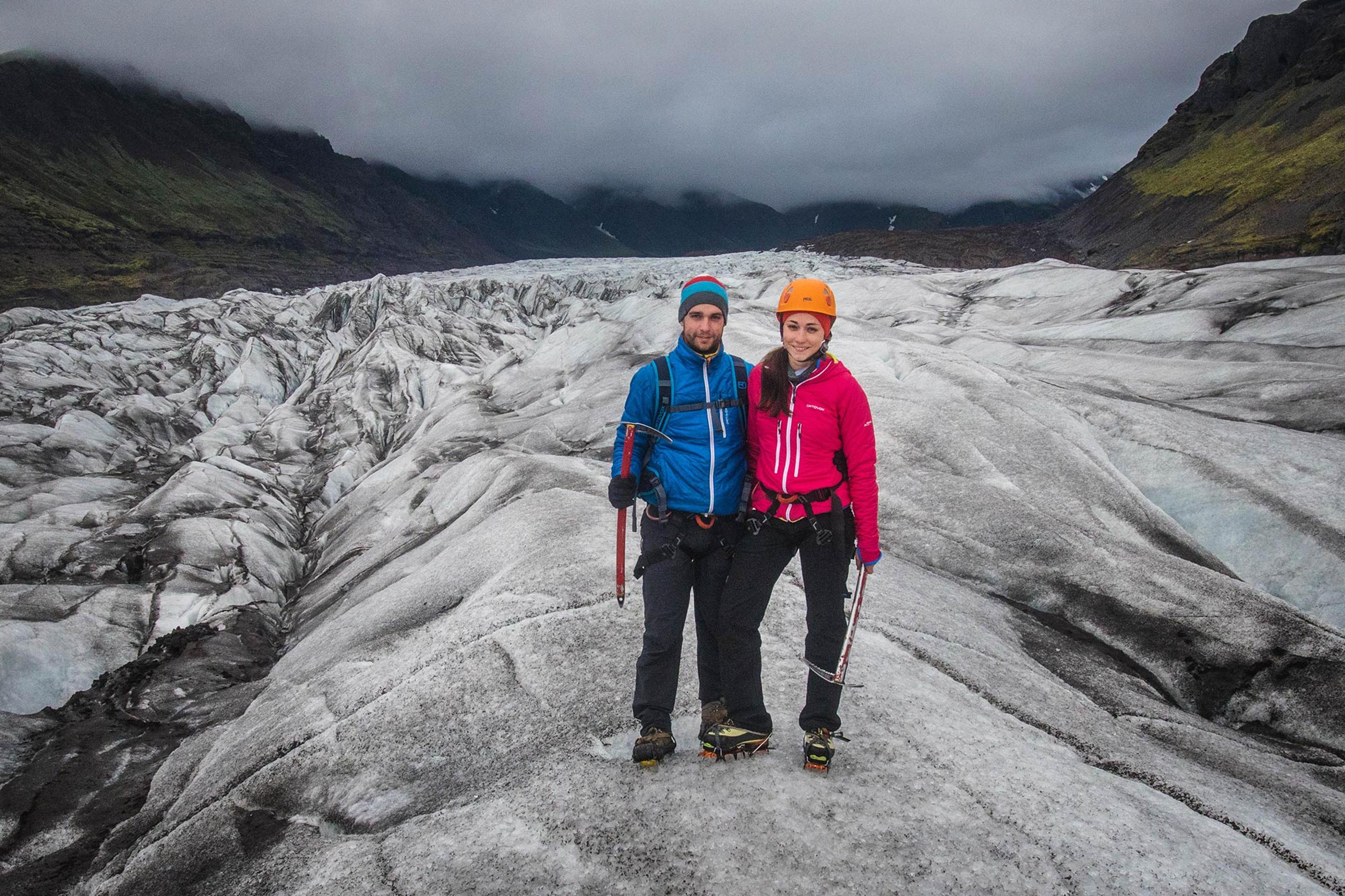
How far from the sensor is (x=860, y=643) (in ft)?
24.8

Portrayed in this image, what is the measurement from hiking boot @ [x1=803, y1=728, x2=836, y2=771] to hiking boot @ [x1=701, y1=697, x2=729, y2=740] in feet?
2.24

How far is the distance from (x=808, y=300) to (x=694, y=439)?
4.59 feet

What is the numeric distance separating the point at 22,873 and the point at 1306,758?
46.7 ft

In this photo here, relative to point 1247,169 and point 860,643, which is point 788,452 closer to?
point 860,643

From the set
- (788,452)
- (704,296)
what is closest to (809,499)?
(788,452)

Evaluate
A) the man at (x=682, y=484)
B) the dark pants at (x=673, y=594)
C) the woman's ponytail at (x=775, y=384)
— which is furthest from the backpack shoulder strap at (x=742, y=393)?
the dark pants at (x=673, y=594)

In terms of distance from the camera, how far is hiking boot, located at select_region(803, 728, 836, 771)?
4973mm

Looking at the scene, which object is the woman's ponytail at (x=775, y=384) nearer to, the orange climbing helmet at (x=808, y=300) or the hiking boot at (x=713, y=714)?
the orange climbing helmet at (x=808, y=300)

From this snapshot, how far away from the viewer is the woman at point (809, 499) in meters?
4.72

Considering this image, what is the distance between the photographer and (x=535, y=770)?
5.57 m

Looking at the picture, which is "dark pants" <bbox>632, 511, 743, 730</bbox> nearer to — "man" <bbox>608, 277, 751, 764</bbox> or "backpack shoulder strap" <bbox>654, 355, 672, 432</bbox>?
"man" <bbox>608, 277, 751, 764</bbox>

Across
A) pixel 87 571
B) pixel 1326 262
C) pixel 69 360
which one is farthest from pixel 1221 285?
pixel 69 360

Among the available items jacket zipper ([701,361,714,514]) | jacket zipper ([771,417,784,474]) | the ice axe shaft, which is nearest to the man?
jacket zipper ([701,361,714,514])

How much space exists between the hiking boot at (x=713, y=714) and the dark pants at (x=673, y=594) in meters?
0.32
